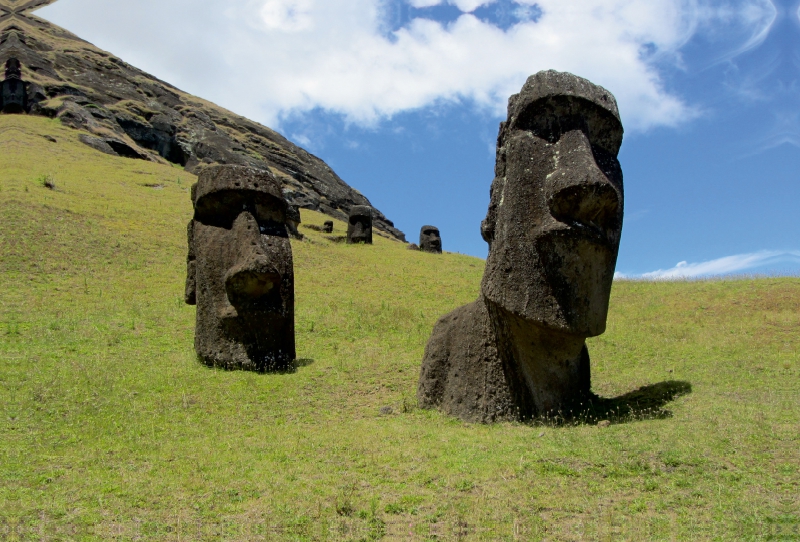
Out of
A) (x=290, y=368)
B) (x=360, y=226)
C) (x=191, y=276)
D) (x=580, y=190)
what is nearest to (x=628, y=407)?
(x=580, y=190)

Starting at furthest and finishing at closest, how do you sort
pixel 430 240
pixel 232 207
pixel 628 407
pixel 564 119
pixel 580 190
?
pixel 430 240 < pixel 232 207 < pixel 628 407 < pixel 564 119 < pixel 580 190

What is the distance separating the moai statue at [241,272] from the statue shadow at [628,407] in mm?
5180

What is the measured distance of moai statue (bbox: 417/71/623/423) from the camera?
7.91m

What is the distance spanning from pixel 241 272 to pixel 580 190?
5.81 metres

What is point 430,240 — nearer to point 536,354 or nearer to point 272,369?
point 272,369

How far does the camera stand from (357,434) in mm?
7773

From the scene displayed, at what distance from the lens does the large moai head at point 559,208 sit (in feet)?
25.9

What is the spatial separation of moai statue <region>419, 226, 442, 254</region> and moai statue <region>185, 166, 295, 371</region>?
24162 mm

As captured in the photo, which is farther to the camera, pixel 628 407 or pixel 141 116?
pixel 141 116

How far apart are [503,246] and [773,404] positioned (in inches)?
139

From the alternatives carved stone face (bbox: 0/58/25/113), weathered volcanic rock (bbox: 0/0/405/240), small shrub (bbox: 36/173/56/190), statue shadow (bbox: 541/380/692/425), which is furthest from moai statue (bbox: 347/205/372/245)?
carved stone face (bbox: 0/58/25/113)

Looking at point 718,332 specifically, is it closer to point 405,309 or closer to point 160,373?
point 405,309

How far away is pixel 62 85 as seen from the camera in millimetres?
54250

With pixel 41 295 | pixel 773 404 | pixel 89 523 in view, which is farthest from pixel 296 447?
pixel 41 295
